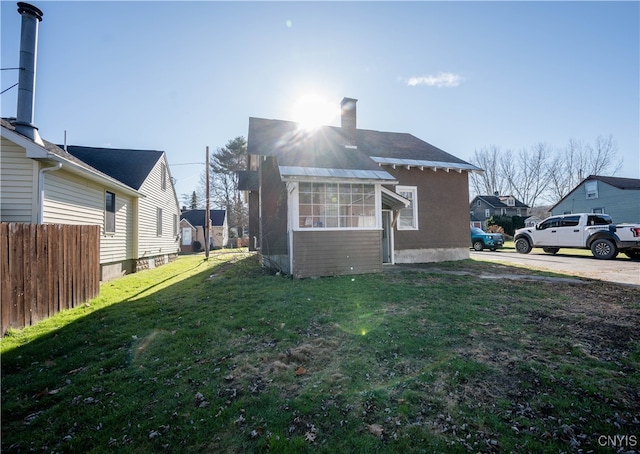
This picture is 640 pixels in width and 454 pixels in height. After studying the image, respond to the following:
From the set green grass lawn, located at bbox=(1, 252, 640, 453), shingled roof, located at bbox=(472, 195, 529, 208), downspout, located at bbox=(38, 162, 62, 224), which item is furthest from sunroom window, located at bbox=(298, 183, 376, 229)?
shingled roof, located at bbox=(472, 195, 529, 208)

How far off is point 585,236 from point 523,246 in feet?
10.9

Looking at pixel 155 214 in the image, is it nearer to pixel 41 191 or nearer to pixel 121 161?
pixel 121 161

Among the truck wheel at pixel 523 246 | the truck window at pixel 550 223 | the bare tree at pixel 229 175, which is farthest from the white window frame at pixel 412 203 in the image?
the bare tree at pixel 229 175

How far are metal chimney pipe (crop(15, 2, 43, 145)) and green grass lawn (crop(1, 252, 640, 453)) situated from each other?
572 centimetres

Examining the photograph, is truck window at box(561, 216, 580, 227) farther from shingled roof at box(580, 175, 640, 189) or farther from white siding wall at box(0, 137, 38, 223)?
white siding wall at box(0, 137, 38, 223)

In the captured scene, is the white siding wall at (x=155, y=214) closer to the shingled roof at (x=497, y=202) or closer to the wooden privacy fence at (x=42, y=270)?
the wooden privacy fence at (x=42, y=270)

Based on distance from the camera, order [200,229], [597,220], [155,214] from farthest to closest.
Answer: [200,229] < [155,214] < [597,220]

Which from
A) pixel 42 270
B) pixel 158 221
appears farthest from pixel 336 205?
pixel 158 221

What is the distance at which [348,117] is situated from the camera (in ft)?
45.3

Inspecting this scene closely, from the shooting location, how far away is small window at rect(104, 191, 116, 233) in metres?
11.0

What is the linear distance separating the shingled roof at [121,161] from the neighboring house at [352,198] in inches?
216

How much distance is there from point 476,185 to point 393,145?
4221cm

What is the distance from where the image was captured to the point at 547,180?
44250 millimetres

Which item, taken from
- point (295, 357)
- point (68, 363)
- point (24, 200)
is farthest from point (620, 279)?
point (24, 200)
